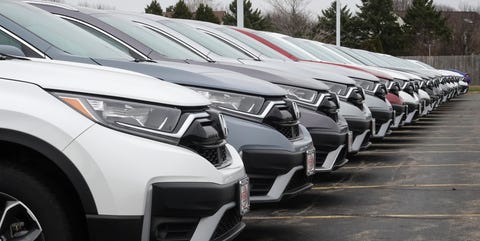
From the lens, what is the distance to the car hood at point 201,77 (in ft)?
16.6

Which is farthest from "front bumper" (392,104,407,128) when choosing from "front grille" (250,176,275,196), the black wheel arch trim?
the black wheel arch trim

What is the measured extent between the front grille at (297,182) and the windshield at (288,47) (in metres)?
4.71

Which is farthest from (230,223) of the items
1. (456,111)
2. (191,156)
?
(456,111)

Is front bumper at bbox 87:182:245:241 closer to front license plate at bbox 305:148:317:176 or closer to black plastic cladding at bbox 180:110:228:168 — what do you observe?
black plastic cladding at bbox 180:110:228:168

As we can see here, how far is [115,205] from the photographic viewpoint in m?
3.29

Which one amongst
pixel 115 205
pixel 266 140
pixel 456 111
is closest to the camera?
pixel 115 205

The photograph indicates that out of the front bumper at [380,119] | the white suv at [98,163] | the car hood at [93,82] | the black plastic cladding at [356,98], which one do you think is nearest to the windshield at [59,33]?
the car hood at [93,82]

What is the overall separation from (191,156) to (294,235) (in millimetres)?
2157

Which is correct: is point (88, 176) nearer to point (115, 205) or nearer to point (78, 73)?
point (115, 205)

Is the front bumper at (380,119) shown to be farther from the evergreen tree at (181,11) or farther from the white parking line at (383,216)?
the evergreen tree at (181,11)

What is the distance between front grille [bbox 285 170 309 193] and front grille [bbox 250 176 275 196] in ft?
0.58

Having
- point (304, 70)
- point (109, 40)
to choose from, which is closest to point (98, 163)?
point (109, 40)

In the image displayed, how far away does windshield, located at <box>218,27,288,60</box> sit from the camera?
9.16 m

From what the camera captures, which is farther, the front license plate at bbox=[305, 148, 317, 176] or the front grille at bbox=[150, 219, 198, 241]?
the front license plate at bbox=[305, 148, 317, 176]
